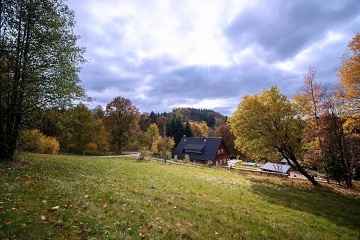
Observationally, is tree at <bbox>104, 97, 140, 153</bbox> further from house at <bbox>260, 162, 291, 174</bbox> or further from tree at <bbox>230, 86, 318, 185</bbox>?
house at <bbox>260, 162, 291, 174</bbox>

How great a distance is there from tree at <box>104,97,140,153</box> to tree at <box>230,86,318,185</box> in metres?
39.4

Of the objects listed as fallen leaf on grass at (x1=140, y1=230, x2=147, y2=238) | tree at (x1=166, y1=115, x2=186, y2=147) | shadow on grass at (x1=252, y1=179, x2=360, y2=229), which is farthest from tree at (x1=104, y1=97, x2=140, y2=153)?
fallen leaf on grass at (x1=140, y1=230, x2=147, y2=238)

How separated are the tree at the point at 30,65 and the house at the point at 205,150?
49345mm

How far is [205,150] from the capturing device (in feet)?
208

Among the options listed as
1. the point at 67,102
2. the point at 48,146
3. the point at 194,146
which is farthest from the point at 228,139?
the point at 67,102

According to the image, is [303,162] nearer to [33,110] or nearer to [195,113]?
[33,110]

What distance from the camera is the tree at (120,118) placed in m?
56.7

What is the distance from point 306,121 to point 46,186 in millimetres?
25387

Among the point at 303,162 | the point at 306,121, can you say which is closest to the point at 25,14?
the point at 306,121

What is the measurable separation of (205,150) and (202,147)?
1.35 metres

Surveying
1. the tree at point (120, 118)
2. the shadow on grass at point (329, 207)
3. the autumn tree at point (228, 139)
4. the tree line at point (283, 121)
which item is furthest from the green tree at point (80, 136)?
the autumn tree at point (228, 139)

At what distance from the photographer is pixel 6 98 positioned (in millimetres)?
14445

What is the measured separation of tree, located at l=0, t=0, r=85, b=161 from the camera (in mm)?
14195

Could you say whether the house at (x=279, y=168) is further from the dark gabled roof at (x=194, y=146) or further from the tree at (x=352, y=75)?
the tree at (x=352, y=75)
